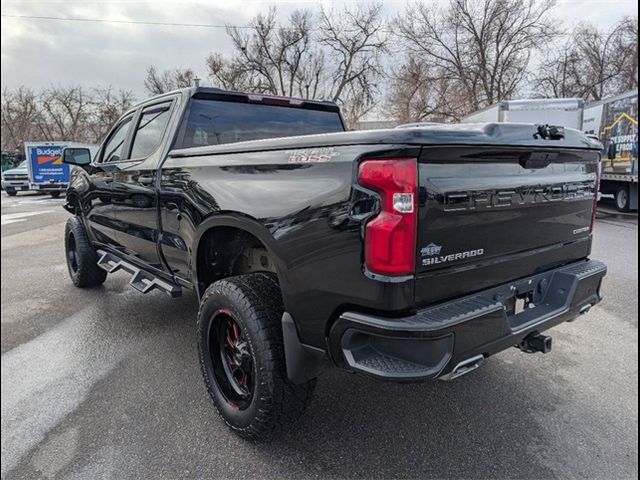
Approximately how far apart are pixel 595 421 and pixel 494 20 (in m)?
2.91

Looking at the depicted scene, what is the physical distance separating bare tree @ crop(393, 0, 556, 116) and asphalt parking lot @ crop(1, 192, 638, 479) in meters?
2.59

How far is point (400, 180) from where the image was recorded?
69.6 inches

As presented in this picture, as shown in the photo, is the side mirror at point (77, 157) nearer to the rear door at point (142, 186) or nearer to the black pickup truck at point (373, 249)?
the rear door at point (142, 186)

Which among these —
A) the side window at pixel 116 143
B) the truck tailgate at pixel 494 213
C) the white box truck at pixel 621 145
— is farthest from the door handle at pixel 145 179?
the white box truck at pixel 621 145

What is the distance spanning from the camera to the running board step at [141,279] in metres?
3.43

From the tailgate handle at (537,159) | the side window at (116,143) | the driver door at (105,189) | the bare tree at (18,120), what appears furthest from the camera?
the bare tree at (18,120)

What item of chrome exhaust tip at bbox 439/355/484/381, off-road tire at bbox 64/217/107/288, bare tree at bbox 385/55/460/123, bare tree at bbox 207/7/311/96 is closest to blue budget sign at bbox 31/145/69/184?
bare tree at bbox 207/7/311/96

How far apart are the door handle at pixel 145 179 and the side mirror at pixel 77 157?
1.75 m

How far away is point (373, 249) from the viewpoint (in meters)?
1.80

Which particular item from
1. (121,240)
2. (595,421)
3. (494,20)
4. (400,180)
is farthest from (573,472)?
(121,240)

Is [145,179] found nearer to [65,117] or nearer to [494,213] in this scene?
[494,213]

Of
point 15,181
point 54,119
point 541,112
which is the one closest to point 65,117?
point 54,119

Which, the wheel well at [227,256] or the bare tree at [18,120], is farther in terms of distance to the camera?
the bare tree at [18,120]

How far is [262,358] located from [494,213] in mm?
1331
